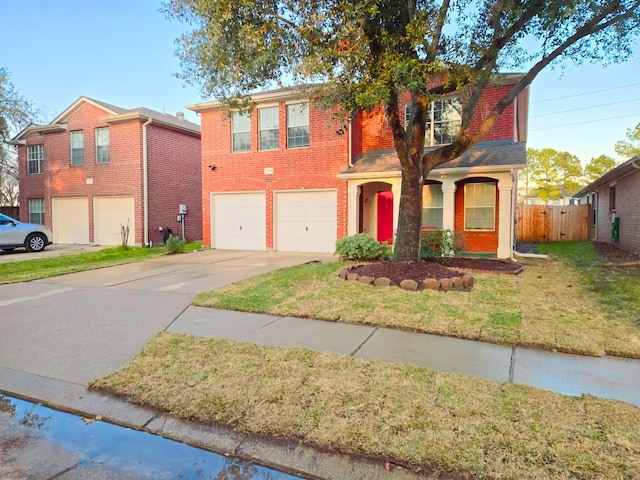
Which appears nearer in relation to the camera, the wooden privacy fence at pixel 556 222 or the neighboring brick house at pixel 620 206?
the neighboring brick house at pixel 620 206

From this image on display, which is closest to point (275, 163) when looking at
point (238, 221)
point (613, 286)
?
point (238, 221)

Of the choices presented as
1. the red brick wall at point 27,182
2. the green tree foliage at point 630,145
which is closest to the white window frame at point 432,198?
the red brick wall at point 27,182

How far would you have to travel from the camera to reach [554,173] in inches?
1565

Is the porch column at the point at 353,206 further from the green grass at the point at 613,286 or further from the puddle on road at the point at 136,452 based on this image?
the puddle on road at the point at 136,452

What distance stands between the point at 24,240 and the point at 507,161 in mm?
16096

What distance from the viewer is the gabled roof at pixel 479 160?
34.6 feet

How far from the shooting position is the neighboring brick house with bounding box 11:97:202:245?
53.4 ft

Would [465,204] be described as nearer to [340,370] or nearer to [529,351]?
[529,351]

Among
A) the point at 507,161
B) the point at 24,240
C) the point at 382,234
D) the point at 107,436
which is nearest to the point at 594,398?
the point at 107,436

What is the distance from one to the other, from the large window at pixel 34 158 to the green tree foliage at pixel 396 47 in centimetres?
1494

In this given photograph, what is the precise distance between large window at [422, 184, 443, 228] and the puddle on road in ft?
35.4

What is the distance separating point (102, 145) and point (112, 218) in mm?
3165

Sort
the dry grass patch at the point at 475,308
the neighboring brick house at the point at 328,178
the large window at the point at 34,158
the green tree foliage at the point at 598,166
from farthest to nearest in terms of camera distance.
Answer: the green tree foliage at the point at 598,166 < the large window at the point at 34,158 < the neighboring brick house at the point at 328,178 < the dry grass patch at the point at 475,308

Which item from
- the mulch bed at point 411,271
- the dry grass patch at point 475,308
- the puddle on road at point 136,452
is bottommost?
the puddle on road at point 136,452
